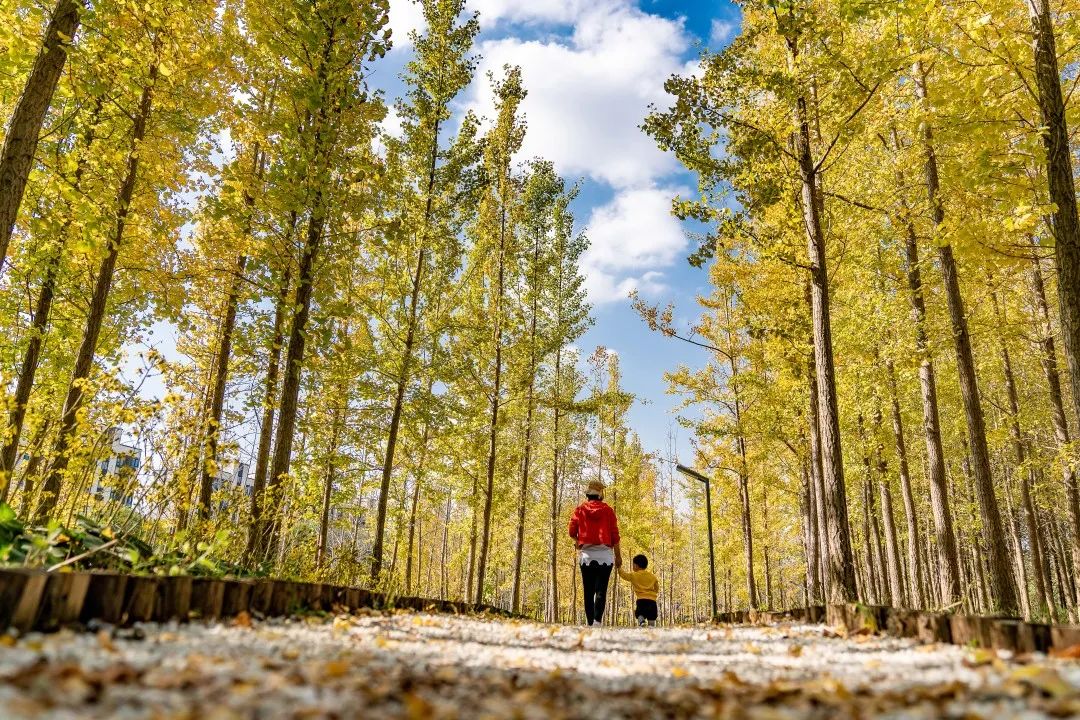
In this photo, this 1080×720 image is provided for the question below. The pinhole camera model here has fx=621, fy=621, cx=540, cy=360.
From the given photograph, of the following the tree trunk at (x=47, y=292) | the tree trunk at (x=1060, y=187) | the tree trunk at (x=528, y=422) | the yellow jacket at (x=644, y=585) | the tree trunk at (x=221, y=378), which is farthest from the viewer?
the tree trunk at (x=528, y=422)

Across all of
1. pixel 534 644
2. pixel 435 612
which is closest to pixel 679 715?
pixel 534 644

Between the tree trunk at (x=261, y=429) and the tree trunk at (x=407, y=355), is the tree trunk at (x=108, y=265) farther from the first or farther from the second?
the tree trunk at (x=407, y=355)

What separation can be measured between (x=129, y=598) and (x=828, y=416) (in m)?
7.14

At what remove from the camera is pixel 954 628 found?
3359mm

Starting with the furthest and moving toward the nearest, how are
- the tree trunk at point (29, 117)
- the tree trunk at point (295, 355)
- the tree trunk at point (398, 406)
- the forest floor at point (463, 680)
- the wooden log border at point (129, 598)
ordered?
the tree trunk at point (398, 406), the tree trunk at point (295, 355), the tree trunk at point (29, 117), the wooden log border at point (129, 598), the forest floor at point (463, 680)

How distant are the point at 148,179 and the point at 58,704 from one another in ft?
34.2

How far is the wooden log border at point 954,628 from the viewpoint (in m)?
2.78

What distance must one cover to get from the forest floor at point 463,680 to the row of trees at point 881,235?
4.53m

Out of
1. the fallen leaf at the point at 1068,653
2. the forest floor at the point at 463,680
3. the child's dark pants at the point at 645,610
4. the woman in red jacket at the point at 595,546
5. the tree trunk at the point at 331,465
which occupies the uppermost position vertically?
the tree trunk at the point at 331,465

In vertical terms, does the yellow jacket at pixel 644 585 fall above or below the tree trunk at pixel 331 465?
below

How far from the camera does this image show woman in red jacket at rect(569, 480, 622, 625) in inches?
317

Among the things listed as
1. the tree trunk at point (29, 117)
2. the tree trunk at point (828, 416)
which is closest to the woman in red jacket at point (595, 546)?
the tree trunk at point (828, 416)

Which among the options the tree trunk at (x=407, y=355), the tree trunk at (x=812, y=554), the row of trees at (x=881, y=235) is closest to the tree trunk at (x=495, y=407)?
the tree trunk at (x=407, y=355)

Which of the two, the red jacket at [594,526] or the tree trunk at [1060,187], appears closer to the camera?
the tree trunk at [1060,187]
